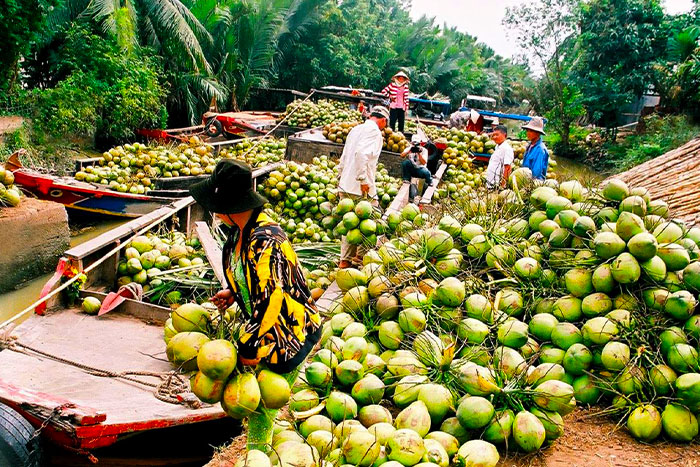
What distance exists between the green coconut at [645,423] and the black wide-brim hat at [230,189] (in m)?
1.99

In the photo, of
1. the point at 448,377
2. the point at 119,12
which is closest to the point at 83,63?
the point at 119,12

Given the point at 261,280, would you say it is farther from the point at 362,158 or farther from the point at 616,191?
the point at 362,158

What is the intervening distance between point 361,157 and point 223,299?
153 inches

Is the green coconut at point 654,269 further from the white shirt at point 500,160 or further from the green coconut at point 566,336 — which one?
the white shirt at point 500,160

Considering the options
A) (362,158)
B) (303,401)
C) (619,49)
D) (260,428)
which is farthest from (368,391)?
(619,49)

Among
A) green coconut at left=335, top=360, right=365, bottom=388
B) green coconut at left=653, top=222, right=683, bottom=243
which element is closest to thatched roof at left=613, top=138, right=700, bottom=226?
green coconut at left=653, top=222, right=683, bottom=243

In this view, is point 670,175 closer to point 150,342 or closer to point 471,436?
point 471,436

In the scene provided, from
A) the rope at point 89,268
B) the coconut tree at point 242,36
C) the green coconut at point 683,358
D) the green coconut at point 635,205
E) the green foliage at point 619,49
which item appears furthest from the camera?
the green foliage at point 619,49

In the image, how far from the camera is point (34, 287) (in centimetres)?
692

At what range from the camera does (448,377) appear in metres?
2.60

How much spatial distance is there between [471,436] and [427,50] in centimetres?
3573

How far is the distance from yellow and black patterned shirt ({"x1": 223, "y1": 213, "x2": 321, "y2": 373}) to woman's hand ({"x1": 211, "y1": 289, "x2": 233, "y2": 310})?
13 cm

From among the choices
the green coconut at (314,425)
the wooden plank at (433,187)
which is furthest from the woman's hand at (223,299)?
the wooden plank at (433,187)

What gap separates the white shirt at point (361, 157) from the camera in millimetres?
6223
